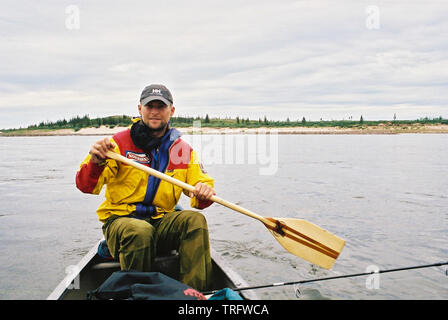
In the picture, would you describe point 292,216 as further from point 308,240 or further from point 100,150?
point 100,150

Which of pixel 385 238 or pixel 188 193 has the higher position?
pixel 188 193

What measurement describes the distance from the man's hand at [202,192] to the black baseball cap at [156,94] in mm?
761

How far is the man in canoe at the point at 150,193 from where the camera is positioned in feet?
9.56

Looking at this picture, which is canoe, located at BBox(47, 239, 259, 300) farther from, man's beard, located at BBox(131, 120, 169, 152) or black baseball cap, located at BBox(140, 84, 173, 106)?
black baseball cap, located at BBox(140, 84, 173, 106)

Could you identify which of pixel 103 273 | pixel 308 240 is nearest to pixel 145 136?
pixel 103 273

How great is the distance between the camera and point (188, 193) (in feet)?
11.1

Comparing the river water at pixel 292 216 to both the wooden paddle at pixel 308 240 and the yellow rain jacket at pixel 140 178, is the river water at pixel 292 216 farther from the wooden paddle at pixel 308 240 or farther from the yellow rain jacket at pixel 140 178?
the yellow rain jacket at pixel 140 178

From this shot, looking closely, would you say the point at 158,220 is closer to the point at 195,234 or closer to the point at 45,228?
the point at 195,234

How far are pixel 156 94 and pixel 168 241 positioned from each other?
1.24 metres

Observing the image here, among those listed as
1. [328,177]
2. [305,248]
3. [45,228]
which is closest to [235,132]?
[328,177]

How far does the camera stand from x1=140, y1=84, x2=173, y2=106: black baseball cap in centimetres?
328

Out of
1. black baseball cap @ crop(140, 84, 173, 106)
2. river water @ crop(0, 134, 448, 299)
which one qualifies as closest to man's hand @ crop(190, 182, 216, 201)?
black baseball cap @ crop(140, 84, 173, 106)
